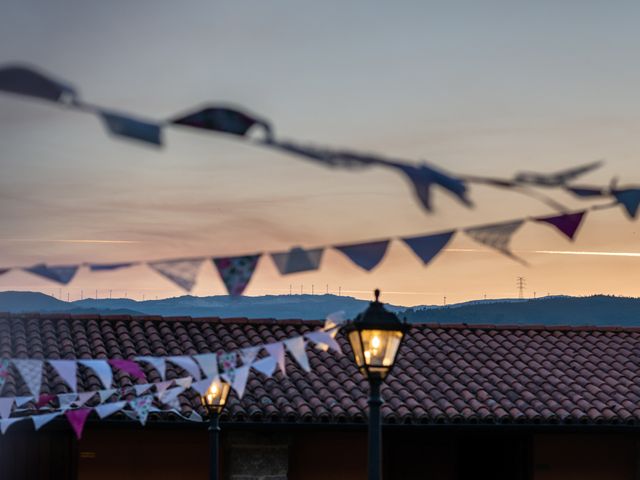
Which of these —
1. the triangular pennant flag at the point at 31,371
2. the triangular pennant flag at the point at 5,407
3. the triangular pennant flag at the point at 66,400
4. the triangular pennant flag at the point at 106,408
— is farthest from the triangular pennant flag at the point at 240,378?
the triangular pennant flag at the point at 66,400

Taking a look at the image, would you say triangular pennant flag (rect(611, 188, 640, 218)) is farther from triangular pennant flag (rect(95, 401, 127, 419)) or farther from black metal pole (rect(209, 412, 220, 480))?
triangular pennant flag (rect(95, 401, 127, 419))

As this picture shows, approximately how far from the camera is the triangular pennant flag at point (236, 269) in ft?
24.0

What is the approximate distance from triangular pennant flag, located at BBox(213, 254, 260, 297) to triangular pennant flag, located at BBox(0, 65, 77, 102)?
7.73 ft

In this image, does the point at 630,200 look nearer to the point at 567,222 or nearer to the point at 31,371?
the point at 567,222

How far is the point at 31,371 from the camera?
12.1m

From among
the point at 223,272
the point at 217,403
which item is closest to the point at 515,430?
the point at 217,403

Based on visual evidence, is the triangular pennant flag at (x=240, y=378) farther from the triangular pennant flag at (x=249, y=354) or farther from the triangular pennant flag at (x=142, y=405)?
the triangular pennant flag at (x=142, y=405)

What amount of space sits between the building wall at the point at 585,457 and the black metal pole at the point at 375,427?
31.7 feet

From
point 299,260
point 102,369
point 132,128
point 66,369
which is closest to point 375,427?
point 66,369

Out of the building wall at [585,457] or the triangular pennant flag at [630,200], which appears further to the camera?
the building wall at [585,457]

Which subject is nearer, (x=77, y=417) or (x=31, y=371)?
(x=31, y=371)

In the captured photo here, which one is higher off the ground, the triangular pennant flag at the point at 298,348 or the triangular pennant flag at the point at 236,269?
the triangular pennant flag at the point at 298,348

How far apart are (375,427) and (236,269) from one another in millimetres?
3237

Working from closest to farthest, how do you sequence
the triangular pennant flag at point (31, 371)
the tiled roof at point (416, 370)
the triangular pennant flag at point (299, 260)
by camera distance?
the triangular pennant flag at point (299, 260) < the triangular pennant flag at point (31, 371) < the tiled roof at point (416, 370)
